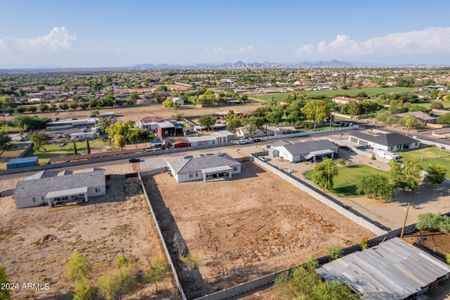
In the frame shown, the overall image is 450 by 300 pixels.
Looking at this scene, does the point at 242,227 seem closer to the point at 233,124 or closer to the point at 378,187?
the point at 378,187

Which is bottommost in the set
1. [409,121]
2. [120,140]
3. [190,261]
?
[190,261]

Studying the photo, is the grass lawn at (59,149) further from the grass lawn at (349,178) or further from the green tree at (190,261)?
the grass lawn at (349,178)

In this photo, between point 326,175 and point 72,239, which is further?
point 326,175

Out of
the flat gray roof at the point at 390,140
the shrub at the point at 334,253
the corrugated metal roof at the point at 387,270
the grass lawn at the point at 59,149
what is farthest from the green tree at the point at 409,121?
the grass lawn at the point at 59,149

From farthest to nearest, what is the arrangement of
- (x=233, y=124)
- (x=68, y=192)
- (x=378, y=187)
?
(x=233, y=124) < (x=68, y=192) < (x=378, y=187)

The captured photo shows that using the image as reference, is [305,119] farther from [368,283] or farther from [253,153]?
[368,283]

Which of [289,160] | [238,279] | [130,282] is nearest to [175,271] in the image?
[130,282]

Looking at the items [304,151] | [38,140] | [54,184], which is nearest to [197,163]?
[54,184]
